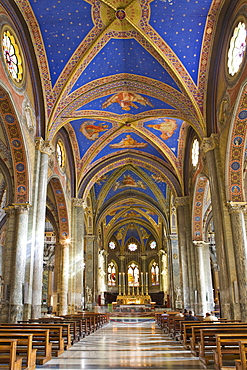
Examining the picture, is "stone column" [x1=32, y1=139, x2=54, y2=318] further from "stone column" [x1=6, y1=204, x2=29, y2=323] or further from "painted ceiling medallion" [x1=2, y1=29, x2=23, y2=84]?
"painted ceiling medallion" [x1=2, y1=29, x2=23, y2=84]

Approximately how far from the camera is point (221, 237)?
1466 centimetres

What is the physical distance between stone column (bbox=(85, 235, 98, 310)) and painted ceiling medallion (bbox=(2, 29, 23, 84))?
20111mm

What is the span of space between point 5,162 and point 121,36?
317 inches

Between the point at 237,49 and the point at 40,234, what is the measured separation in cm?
1141

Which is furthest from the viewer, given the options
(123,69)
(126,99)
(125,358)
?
(126,99)

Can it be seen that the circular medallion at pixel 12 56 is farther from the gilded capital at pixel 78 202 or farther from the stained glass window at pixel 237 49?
the gilded capital at pixel 78 202

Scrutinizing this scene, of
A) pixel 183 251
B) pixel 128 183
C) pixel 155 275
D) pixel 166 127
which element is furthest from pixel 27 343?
pixel 155 275

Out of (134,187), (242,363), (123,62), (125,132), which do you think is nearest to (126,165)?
(134,187)

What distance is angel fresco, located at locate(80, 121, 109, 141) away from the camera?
2270 cm

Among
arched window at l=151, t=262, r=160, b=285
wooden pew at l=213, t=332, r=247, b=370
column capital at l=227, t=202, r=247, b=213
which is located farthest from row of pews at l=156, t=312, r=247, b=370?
arched window at l=151, t=262, r=160, b=285

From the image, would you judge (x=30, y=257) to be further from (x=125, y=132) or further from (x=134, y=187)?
(x=134, y=187)

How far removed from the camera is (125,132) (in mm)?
24125

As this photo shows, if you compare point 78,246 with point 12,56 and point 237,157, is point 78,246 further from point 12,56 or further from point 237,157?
point 12,56

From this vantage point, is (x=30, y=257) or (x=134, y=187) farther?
(x=134, y=187)
